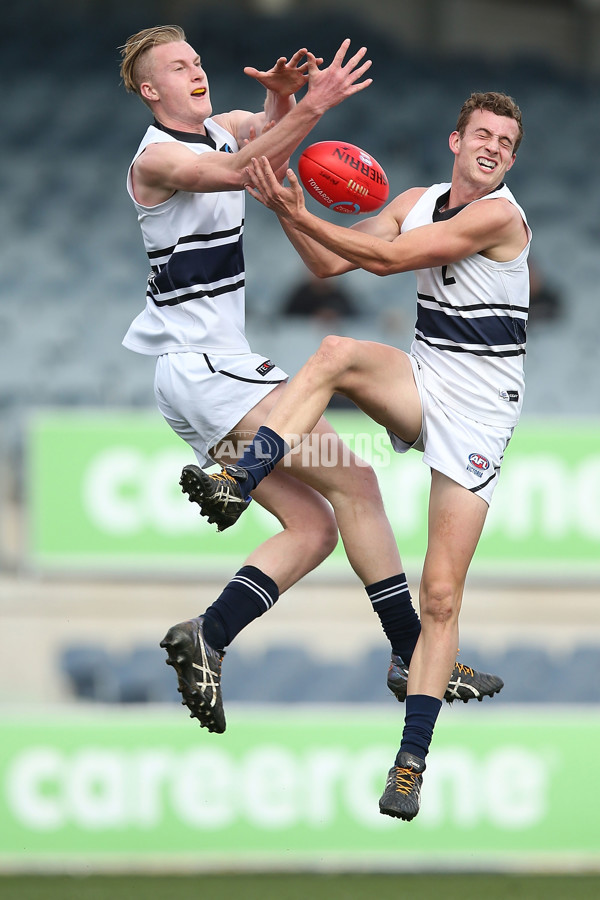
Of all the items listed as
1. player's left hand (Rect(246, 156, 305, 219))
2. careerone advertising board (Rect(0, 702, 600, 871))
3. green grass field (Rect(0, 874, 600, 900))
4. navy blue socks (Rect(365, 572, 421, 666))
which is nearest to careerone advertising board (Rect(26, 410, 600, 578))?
careerone advertising board (Rect(0, 702, 600, 871))

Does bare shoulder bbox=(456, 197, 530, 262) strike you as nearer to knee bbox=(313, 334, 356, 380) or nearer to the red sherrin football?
the red sherrin football

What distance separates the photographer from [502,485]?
362 inches

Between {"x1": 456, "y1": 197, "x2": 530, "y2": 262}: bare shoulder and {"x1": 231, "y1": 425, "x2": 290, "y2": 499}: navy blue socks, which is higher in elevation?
{"x1": 456, "y1": 197, "x2": 530, "y2": 262}: bare shoulder

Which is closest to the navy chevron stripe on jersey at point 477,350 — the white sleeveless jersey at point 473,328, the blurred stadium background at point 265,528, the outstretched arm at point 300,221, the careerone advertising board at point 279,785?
the white sleeveless jersey at point 473,328

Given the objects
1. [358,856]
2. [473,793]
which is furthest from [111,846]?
[473,793]

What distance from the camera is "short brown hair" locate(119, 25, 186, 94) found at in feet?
14.3

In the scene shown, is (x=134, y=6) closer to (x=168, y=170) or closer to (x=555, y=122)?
(x=555, y=122)

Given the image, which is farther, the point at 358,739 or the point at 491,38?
the point at 491,38

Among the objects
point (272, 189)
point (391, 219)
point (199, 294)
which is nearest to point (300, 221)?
point (272, 189)

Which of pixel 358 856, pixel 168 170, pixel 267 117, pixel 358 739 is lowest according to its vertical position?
pixel 358 856

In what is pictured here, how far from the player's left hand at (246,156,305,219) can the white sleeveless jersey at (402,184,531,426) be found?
0.61 m

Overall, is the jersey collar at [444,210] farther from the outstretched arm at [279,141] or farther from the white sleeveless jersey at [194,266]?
the white sleeveless jersey at [194,266]

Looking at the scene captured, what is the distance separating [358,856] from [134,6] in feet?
26.4

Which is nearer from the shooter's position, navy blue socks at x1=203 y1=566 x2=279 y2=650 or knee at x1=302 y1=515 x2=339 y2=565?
navy blue socks at x1=203 y1=566 x2=279 y2=650
